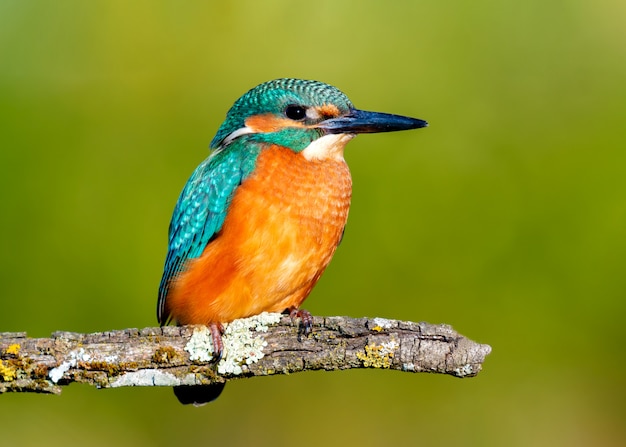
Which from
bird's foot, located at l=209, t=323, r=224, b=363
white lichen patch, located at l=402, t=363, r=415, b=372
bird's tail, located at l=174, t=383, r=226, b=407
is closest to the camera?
white lichen patch, located at l=402, t=363, r=415, b=372

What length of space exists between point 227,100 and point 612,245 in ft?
7.73

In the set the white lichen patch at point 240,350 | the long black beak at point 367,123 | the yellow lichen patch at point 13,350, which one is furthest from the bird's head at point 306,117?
the yellow lichen patch at point 13,350

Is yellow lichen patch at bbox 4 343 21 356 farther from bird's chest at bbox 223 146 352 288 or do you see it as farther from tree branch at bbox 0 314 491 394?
bird's chest at bbox 223 146 352 288

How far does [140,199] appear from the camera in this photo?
498 cm

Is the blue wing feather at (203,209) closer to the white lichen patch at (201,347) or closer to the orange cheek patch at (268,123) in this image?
the orange cheek patch at (268,123)

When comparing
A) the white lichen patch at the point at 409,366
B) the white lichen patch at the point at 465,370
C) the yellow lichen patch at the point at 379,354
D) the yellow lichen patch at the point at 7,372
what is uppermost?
the yellow lichen patch at the point at 7,372

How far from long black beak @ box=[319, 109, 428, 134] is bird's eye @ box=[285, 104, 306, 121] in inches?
4.9

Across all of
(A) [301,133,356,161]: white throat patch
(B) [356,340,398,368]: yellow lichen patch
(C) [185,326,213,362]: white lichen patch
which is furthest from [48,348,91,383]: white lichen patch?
(A) [301,133,356,161]: white throat patch

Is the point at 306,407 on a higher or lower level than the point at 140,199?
lower

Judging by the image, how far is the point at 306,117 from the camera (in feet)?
15.7

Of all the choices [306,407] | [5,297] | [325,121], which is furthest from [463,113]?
[5,297]

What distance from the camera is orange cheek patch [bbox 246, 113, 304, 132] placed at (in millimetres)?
4801

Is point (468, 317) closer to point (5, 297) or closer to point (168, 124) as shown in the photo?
point (168, 124)

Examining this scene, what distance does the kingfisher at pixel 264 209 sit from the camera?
14.6 ft
